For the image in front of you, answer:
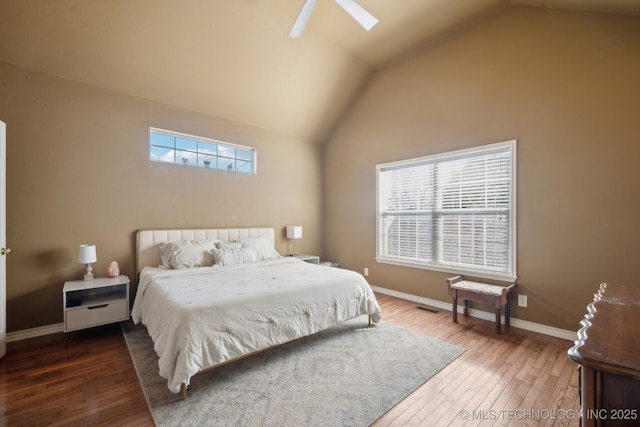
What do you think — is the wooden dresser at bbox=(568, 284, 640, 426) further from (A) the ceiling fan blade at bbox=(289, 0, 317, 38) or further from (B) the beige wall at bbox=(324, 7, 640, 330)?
(A) the ceiling fan blade at bbox=(289, 0, 317, 38)

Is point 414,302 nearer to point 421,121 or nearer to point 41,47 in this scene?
point 421,121

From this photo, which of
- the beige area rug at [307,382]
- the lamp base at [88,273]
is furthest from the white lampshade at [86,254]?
the beige area rug at [307,382]

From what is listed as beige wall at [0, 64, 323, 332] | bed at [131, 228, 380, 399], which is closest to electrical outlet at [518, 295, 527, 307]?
bed at [131, 228, 380, 399]

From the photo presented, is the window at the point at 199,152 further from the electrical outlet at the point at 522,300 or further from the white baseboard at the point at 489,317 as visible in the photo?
the electrical outlet at the point at 522,300

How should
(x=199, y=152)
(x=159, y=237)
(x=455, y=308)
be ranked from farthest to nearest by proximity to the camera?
(x=199, y=152) < (x=159, y=237) < (x=455, y=308)

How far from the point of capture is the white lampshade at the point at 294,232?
4832 mm

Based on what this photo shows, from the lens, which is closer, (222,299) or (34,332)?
(222,299)

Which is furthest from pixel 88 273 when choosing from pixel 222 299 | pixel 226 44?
pixel 226 44

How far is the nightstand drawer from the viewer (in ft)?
8.92

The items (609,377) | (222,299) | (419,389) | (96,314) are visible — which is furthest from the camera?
(96,314)

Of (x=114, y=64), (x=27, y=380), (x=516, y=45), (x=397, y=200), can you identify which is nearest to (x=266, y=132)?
(x=114, y=64)

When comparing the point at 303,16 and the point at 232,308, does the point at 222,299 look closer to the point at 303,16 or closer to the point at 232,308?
the point at 232,308

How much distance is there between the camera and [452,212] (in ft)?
12.2

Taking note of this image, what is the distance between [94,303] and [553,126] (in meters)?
5.21
